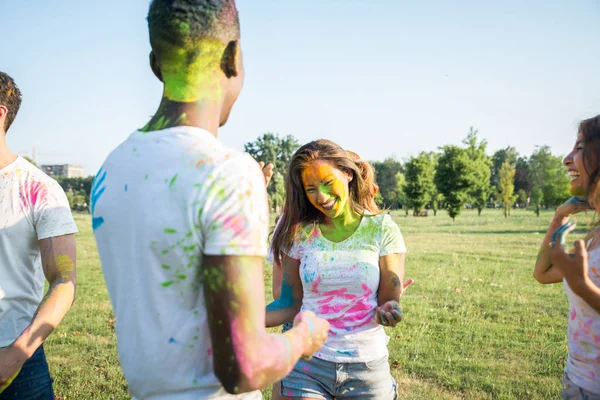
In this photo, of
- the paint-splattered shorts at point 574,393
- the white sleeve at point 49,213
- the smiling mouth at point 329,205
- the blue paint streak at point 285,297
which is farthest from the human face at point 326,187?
the paint-splattered shorts at point 574,393

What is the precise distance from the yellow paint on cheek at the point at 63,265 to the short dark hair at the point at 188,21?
1659 millimetres

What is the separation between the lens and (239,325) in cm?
144

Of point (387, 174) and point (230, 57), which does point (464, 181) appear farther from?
point (387, 174)

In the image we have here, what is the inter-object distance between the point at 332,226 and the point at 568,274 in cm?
168

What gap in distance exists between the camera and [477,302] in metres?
9.56

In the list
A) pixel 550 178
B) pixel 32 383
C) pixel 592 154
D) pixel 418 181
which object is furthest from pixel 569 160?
pixel 550 178

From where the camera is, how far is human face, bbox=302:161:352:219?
352 centimetres

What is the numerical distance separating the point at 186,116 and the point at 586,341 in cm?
217

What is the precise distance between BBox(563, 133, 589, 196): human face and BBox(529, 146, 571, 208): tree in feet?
96.5

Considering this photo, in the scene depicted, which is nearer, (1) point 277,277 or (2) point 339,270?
(2) point 339,270

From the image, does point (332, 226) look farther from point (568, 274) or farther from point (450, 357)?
point (450, 357)

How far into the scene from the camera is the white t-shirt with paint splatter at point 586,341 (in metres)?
2.53

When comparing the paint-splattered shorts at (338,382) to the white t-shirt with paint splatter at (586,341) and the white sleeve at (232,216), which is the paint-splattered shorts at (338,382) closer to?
the white t-shirt with paint splatter at (586,341)

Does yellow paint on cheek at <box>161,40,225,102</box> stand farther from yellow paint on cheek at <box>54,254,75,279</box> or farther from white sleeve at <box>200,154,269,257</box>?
yellow paint on cheek at <box>54,254,75,279</box>
